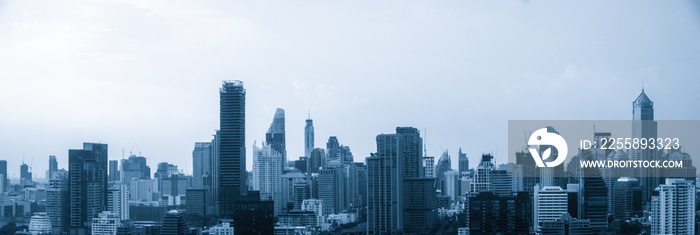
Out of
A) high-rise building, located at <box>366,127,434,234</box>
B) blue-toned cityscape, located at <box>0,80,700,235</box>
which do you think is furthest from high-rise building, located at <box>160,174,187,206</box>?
high-rise building, located at <box>366,127,434,234</box>

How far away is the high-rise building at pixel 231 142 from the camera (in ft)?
27.4

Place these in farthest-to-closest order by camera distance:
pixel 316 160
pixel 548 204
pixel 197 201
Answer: pixel 316 160, pixel 197 201, pixel 548 204

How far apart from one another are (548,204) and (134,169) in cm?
431

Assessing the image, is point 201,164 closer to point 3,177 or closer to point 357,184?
point 357,184

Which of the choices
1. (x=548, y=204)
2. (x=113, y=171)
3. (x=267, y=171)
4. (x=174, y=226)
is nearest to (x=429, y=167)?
(x=548, y=204)

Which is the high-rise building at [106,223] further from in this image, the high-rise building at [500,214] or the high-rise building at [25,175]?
the high-rise building at [500,214]

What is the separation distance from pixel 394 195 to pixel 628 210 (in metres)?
2.32

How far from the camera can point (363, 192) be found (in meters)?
7.78

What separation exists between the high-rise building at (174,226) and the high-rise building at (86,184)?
27.7 inches

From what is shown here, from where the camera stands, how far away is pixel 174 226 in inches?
264

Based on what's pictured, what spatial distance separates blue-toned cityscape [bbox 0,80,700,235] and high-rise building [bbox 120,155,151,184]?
21 mm

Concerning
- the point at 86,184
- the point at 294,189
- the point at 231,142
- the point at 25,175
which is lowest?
the point at 294,189

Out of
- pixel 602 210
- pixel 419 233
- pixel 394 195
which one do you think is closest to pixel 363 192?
pixel 394 195

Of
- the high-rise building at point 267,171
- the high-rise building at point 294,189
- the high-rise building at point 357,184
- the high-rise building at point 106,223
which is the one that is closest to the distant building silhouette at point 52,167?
the high-rise building at point 106,223
